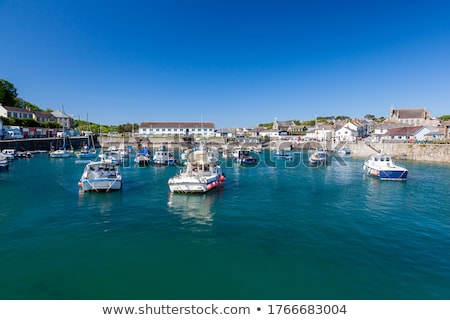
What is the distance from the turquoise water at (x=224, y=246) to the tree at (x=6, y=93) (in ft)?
379

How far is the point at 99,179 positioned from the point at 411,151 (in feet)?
260

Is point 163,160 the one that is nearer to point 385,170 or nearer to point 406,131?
point 385,170

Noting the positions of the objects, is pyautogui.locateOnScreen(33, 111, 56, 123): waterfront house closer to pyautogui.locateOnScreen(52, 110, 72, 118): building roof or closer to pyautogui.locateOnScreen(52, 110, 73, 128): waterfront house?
pyautogui.locateOnScreen(52, 110, 73, 128): waterfront house

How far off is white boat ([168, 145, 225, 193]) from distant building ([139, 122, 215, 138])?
124 metres

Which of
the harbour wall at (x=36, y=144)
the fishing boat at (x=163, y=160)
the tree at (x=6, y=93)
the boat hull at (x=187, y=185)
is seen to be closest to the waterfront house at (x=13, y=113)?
the tree at (x=6, y=93)

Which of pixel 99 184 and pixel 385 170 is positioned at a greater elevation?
pixel 385 170

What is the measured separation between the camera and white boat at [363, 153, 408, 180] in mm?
41312

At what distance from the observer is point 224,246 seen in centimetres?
1720

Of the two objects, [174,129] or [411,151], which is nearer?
[411,151]

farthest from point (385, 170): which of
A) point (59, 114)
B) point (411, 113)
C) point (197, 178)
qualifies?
point (59, 114)

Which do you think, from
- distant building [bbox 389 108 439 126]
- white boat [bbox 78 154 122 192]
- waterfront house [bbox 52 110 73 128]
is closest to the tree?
waterfront house [bbox 52 110 73 128]

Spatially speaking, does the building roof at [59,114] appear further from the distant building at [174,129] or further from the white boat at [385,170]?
the white boat at [385,170]

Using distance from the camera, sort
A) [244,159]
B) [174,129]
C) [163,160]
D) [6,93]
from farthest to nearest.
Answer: [174,129] → [6,93] → [244,159] → [163,160]

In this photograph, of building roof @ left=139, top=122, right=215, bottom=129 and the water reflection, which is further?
building roof @ left=139, top=122, right=215, bottom=129
